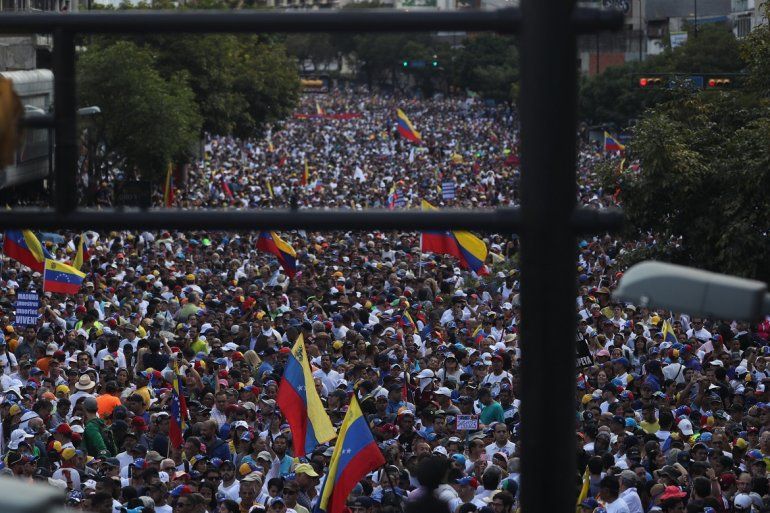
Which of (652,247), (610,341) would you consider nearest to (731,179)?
(652,247)

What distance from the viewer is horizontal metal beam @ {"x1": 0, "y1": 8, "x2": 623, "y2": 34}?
3.01 metres

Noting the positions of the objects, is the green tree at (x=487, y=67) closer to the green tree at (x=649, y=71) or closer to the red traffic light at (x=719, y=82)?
the green tree at (x=649, y=71)

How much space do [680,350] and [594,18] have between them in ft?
41.0

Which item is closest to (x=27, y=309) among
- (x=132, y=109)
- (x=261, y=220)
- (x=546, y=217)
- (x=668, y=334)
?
(x=668, y=334)

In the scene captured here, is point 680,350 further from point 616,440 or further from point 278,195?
point 278,195

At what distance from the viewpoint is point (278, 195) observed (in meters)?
40.3

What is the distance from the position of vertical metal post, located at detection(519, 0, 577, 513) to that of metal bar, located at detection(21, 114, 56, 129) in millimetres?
1038

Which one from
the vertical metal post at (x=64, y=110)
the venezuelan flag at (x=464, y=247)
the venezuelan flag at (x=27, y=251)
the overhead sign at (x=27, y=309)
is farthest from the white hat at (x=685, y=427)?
the venezuelan flag at (x=27, y=251)

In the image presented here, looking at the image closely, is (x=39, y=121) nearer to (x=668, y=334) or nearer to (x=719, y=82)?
(x=668, y=334)

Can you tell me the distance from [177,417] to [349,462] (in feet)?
8.63

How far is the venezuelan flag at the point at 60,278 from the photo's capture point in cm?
1767

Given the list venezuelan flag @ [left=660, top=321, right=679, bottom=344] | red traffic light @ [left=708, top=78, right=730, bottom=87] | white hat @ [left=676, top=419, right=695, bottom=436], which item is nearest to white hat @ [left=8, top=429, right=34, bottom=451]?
white hat @ [left=676, top=419, right=695, bottom=436]

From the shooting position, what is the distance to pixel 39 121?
3125 millimetres

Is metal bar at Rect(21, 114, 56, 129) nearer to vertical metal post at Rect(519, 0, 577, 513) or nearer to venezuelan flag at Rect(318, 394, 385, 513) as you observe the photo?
vertical metal post at Rect(519, 0, 577, 513)
